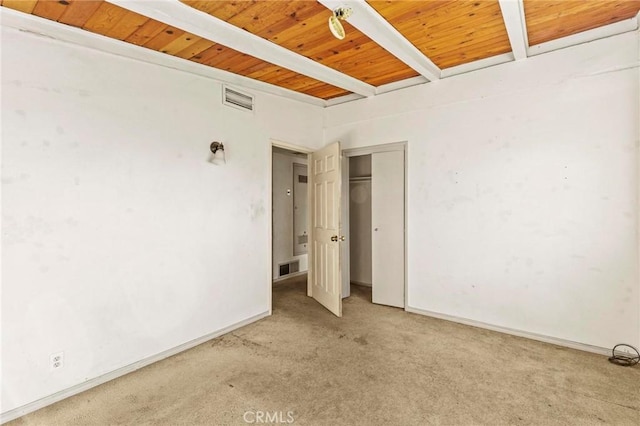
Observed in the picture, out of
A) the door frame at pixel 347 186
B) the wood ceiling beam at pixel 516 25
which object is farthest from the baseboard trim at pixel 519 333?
the wood ceiling beam at pixel 516 25

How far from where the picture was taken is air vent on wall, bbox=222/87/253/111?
317cm

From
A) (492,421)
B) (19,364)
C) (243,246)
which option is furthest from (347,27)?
(19,364)

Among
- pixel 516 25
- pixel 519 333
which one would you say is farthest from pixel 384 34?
pixel 519 333

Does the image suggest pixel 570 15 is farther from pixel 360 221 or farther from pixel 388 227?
pixel 360 221

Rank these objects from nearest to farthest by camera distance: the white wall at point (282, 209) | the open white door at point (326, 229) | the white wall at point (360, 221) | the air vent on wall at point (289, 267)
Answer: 1. the open white door at point (326, 229)
2. the white wall at point (360, 221)
3. the white wall at point (282, 209)
4. the air vent on wall at point (289, 267)

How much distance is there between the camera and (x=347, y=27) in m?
2.33

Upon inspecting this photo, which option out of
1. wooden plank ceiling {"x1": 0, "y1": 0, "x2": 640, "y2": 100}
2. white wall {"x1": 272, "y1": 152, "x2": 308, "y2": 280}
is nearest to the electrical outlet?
wooden plank ceiling {"x1": 0, "y1": 0, "x2": 640, "y2": 100}

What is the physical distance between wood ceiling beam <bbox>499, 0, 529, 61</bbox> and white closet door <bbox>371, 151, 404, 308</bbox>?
146 centimetres

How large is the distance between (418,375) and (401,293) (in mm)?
1525

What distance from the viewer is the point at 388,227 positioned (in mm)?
3971

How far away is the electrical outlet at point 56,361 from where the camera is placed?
211cm

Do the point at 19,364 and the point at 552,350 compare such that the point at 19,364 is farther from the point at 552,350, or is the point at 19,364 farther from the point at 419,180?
the point at 552,350

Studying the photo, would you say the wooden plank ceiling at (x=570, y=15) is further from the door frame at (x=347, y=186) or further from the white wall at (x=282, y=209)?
the white wall at (x=282, y=209)

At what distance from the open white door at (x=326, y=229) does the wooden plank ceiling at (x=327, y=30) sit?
1.16m
